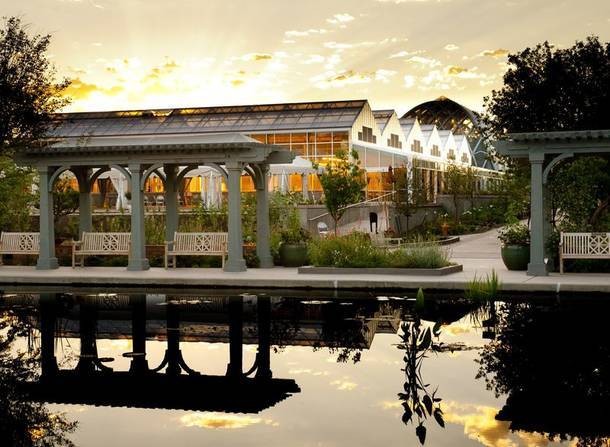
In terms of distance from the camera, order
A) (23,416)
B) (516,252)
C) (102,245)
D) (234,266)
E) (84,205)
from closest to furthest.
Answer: (23,416) → (516,252) → (234,266) → (102,245) → (84,205)

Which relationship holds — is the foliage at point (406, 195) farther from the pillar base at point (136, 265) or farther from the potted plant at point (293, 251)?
the pillar base at point (136, 265)

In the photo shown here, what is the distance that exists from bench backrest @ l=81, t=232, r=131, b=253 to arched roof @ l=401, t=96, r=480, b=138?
258ft

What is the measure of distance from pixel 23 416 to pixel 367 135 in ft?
155

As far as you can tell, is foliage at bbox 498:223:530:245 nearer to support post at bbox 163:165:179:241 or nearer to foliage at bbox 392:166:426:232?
support post at bbox 163:165:179:241

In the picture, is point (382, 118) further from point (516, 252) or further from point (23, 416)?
point (23, 416)

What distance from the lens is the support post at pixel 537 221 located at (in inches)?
778

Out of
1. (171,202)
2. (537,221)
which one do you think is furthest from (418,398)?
(171,202)

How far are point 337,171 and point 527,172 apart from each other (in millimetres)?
7682

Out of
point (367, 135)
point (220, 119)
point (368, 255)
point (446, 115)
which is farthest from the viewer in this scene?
point (446, 115)

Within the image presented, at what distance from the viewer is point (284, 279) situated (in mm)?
19125

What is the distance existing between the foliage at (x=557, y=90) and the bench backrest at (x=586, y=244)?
937 cm

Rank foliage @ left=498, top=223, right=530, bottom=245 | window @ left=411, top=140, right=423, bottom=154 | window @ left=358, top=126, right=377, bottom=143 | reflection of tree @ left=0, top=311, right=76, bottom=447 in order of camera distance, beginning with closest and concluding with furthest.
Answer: reflection of tree @ left=0, top=311, right=76, bottom=447, foliage @ left=498, top=223, right=530, bottom=245, window @ left=358, top=126, right=377, bottom=143, window @ left=411, top=140, right=423, bottom=154

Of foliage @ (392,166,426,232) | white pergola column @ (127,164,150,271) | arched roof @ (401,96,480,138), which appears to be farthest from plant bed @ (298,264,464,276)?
arched roof @ (401,96,480,138)

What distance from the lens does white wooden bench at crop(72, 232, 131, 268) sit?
22797 millimetres
